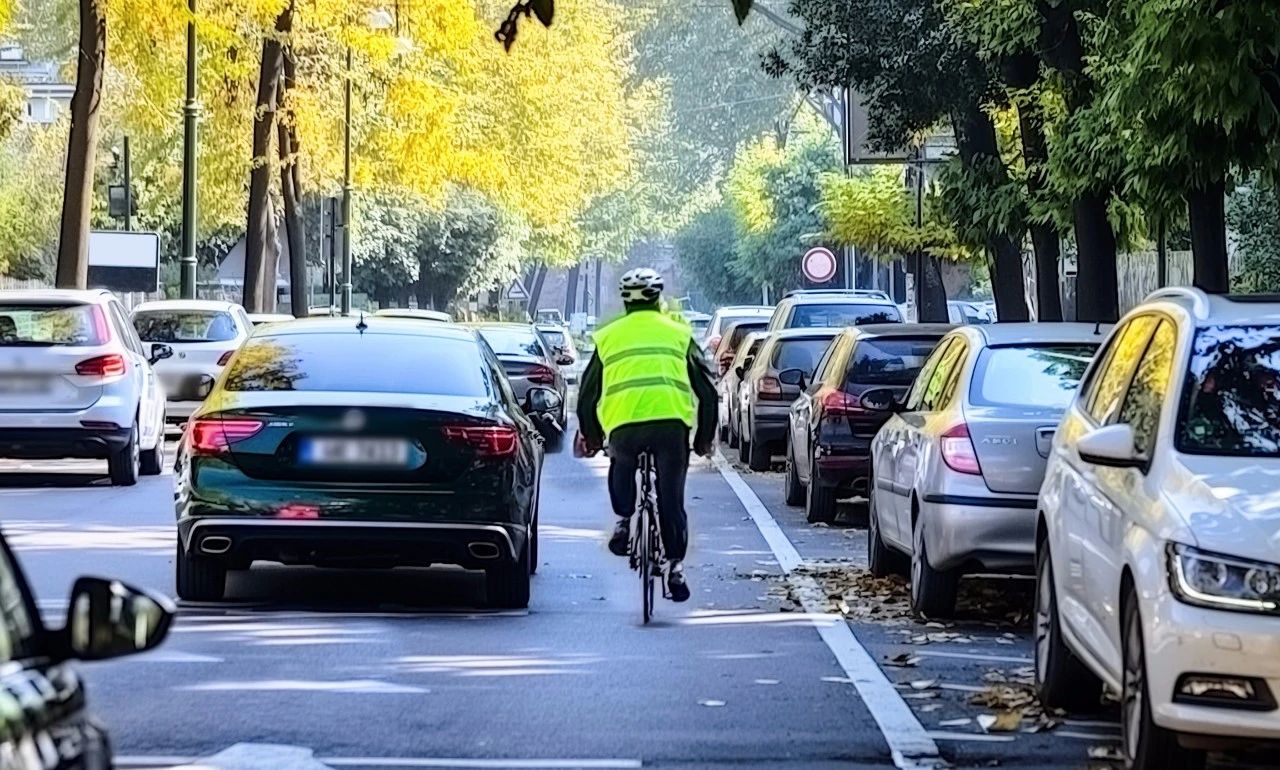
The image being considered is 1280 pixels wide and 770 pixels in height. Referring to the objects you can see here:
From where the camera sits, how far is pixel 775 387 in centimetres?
2408

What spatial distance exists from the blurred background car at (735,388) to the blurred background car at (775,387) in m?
2.01

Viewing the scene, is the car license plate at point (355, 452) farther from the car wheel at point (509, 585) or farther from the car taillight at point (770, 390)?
the car taillight at point (770, 390)

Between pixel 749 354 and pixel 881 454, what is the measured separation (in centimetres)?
1408

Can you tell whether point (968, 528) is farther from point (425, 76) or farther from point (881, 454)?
point (425, 76)

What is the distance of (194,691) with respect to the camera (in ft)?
31.1

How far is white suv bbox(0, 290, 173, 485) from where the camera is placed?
19.8 metres

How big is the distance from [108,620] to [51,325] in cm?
1623

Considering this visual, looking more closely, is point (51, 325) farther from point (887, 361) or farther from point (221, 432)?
point (221, 432)

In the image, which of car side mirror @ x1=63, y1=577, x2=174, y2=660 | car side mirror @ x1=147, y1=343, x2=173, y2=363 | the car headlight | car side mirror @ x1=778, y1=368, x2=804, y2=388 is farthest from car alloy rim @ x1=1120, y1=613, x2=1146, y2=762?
car side mirror @ x1=147, y1=343, x2=173, y2=363

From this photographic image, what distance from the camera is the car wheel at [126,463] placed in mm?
20375

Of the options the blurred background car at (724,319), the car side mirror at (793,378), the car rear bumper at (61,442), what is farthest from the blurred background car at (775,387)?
the blurred background car at (724,319)

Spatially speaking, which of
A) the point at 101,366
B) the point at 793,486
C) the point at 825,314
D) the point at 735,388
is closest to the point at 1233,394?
the point at 793,486

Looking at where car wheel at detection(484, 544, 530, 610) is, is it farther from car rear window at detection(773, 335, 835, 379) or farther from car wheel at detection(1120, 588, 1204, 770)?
car rear window at detection(773, 335, 835, 379)

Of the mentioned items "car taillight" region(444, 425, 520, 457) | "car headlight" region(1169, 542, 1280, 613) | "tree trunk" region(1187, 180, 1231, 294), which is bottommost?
"car headlight" region(1169, 542, 1280, 613)
